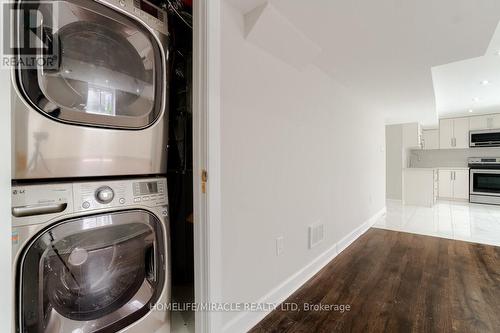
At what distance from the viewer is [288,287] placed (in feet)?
5.83

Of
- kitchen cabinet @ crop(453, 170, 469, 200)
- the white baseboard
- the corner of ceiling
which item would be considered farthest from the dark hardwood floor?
kitchen cabinet @ crop(453, 170, 469, 200)

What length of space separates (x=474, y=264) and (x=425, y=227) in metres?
1.41

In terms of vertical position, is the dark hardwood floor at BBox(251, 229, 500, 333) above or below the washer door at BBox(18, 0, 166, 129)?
below

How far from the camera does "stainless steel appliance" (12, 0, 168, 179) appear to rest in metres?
0.74

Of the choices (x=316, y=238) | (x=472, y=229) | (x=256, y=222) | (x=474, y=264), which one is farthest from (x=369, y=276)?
Answer: (x=472, y=229)

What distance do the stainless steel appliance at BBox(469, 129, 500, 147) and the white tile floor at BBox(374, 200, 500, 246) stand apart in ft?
4.81

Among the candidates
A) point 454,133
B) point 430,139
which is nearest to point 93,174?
point 454,133

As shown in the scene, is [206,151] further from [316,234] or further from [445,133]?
[445,133]

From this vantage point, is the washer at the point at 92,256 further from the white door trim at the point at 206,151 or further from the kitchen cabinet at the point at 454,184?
the kitchen cabinet at the point at 454,184

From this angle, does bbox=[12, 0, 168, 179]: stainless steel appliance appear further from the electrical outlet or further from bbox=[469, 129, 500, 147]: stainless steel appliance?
bbox=[469, 129, 500, 147]: stainless steel appliance

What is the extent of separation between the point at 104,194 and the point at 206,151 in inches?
18.5

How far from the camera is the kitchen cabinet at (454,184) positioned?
18.3 feet

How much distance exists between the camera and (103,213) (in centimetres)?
89

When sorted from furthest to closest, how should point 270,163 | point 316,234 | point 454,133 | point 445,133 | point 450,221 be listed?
point 445,133
point 454,133
point 450,221
point 316,234
point 270,163
